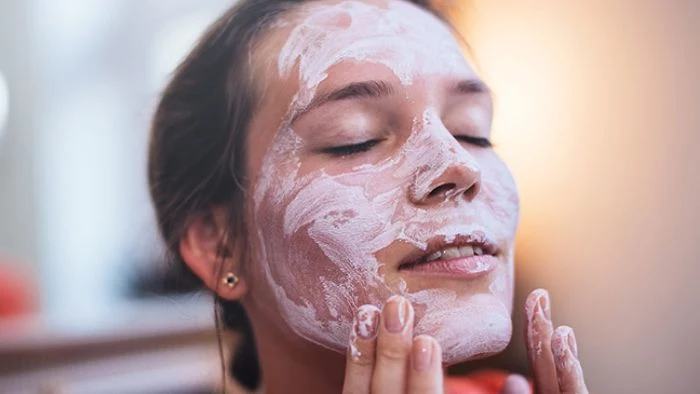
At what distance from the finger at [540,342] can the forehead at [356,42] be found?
0.25 metres

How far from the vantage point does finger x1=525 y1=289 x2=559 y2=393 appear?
72 centimetres

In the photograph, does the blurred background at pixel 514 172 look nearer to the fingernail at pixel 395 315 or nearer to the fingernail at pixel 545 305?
the fingernail at pixel 545 305

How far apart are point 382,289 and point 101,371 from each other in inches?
18.8

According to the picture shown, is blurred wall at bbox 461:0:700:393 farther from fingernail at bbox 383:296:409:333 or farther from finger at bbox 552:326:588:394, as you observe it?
fingernail at bbox 383:296:409:333

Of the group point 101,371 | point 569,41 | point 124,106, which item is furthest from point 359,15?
point 101,371

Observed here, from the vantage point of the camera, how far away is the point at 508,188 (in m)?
0.77

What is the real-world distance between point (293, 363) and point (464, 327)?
20cm

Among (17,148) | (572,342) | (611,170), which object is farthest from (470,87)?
(17,148)

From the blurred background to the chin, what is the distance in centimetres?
5

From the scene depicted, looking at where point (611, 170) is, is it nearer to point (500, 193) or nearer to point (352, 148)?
point (500, 193)

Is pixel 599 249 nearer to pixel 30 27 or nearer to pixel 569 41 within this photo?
pixel 569 41

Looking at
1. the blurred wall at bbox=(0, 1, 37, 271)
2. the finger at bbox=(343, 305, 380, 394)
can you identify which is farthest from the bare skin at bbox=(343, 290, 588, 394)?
the blurred wall at bbox=(0, 1, 37, 271)

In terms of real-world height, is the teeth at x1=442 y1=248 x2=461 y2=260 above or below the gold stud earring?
above

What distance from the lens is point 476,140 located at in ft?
2.52
